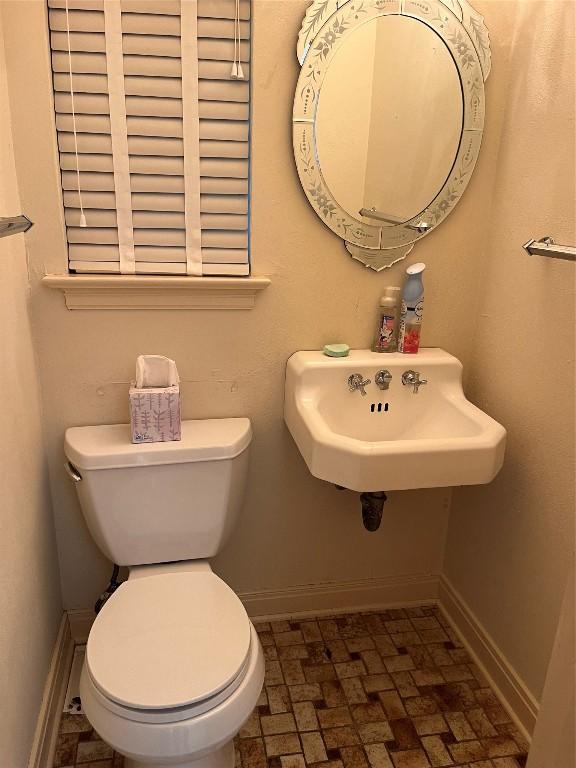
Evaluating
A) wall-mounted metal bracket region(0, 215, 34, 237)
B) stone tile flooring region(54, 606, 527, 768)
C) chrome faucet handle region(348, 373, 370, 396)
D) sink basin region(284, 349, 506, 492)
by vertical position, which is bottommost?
stone tile flooring region(54, 606, 527, 768)

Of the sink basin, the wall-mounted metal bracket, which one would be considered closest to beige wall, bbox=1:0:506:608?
the sink basin

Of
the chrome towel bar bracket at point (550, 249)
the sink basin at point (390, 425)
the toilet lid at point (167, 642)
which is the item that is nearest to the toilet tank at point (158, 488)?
the toilet lid at point (167, 642)

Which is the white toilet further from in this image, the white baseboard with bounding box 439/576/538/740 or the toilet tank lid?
the white baseboard with bounding box 439/576/538/740

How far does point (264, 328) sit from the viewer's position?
64.3 inches

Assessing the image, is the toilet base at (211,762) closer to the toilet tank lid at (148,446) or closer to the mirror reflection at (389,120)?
the toilet tank lid at (148,446)

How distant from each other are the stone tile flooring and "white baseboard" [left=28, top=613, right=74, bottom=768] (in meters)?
0.04

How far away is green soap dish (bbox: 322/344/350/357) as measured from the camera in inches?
63.9

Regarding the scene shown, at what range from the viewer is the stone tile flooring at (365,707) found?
59.4 inches

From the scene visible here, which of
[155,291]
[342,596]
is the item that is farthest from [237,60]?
[342,596]

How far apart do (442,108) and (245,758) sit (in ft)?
5.69

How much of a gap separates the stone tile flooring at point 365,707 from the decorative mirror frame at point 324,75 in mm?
1166

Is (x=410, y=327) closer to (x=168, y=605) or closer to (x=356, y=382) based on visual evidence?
(x=356, y=382)

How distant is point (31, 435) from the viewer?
147cm

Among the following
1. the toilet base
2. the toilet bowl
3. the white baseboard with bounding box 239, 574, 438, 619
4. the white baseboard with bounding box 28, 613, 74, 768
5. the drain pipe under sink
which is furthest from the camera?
the white baseboard with bounding box 239, 574, 438, 619
